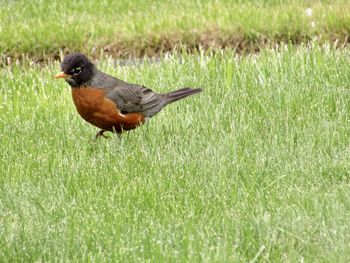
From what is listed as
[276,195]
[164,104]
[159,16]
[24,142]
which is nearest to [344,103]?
[164,104]

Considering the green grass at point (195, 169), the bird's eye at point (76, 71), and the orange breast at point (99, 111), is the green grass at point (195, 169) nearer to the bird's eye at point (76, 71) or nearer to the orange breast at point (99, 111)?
the orange breast at point (99, 111)

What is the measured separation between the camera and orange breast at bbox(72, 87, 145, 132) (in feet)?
19.7

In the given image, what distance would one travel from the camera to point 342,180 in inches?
195

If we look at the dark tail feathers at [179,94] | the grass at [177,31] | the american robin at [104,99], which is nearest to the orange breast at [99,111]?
the american robin at [104,99]

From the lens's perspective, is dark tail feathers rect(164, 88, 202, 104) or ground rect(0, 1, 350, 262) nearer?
ground rect(0, 1, 350, 262)

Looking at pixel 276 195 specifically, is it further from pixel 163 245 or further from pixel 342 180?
pixel 163 245

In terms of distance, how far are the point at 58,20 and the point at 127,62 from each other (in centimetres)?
170

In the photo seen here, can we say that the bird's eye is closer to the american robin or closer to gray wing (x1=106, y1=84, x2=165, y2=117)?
the american robin

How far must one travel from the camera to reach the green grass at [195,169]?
4.13 meters

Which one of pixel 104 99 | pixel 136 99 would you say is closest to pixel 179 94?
pixel 136 99

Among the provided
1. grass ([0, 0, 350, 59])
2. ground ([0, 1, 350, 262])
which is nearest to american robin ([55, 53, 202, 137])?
ground ([0, 1, 350, 262])

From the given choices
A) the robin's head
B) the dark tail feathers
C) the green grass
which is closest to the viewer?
the green grass

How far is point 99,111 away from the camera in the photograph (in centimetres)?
602

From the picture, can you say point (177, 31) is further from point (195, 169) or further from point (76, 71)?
point (195, 169)
